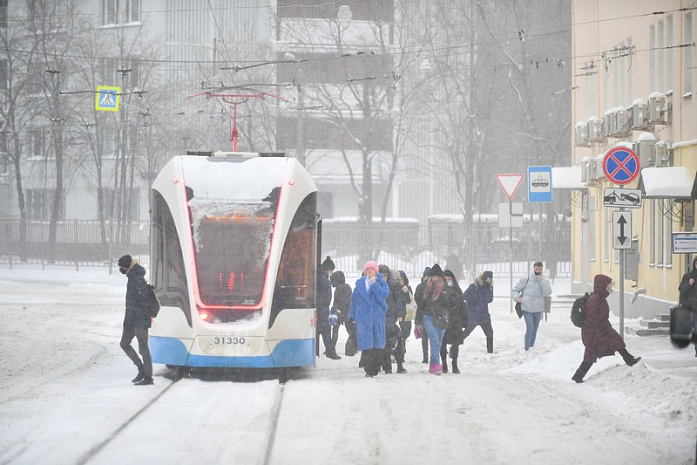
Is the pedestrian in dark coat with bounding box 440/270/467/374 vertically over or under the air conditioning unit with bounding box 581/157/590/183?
under

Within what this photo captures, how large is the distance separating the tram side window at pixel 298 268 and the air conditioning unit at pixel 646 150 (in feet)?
38.8

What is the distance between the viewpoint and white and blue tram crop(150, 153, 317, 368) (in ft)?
54.7

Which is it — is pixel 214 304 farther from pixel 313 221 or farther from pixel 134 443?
pixel 134 443

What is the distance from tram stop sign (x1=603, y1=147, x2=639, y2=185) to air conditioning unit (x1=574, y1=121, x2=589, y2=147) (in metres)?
16.7

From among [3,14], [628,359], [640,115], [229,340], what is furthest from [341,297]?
[3,14]

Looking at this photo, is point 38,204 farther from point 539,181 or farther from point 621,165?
point 621,165

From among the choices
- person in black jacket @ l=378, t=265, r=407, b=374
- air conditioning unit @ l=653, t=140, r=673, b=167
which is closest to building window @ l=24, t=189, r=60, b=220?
air conditioning unit @ l=653, t=140, r=673, b=167

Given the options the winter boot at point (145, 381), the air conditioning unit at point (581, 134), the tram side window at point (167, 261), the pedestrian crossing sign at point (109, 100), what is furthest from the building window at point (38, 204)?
the winter boot at point (145, 381)

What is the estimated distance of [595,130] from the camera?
33.2 m

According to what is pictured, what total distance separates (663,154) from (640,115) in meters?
1.59

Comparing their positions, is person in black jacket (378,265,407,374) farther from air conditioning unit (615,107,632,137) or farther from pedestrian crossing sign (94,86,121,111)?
pedestrian crossing sign (94,86,121,111)

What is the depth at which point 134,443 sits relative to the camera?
35.0 feet

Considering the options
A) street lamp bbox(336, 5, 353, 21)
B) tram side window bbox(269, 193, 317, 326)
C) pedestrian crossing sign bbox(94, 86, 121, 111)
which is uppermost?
street lamp bbox(336, 5, 353, 21)

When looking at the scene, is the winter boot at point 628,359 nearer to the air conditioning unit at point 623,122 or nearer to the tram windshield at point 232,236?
the tram windshield at point 232,236
